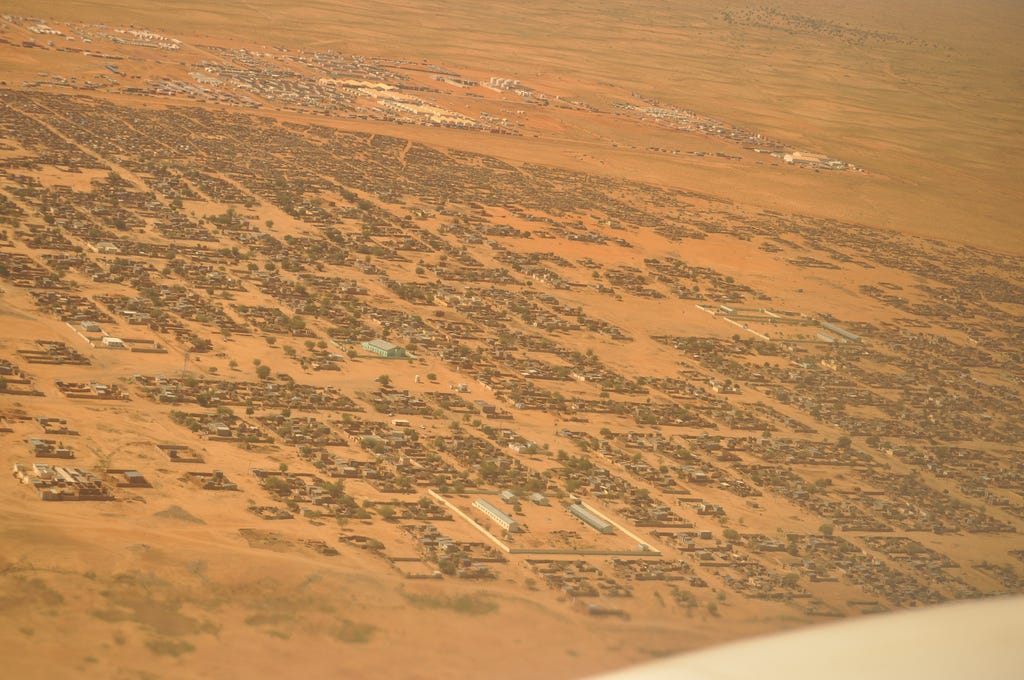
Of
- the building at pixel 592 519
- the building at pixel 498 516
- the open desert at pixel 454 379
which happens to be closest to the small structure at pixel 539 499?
the open desert at pixel 454 379

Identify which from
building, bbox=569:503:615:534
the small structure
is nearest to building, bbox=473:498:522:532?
the small structure

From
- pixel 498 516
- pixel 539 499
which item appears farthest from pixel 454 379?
pixel 498 516

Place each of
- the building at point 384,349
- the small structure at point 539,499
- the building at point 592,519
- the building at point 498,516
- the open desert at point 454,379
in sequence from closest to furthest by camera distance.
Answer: the open desert at point 454,379 < the building at point 498,516 < the building at point 592,519 < the small structure at point 539,499 < the building at point 384,349

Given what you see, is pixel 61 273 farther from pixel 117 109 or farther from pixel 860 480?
pixel 117 109

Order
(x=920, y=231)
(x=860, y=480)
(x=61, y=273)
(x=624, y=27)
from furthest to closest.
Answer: (x=624, y=27), (x=920, y=231), (x=61, y=273), (x=860, y=480)

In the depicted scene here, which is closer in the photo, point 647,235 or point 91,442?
point 91,442

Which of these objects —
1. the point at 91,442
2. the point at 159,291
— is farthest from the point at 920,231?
the point at 91,442

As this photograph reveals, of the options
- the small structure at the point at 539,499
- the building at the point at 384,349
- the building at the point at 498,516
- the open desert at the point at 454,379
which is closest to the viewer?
the open desert at the point at 454,379

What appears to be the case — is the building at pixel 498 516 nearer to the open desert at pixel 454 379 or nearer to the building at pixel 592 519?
the open desert at pixel 454 379
